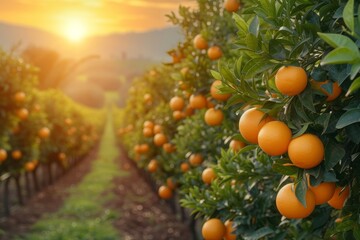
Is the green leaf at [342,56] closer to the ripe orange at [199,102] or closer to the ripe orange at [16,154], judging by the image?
the ripe orange at [199,102]

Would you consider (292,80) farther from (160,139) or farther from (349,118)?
(160,139)

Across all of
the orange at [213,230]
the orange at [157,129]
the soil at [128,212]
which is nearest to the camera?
the orange at [213,230]

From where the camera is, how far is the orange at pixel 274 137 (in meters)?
1.94

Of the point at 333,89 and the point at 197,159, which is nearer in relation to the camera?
the point at 333,89

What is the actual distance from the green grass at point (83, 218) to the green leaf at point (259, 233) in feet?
19.7

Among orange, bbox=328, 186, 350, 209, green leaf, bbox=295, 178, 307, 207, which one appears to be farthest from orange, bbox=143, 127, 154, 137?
green leaf, bbox=295, 178, 307, 207

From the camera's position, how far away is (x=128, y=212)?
1141 cm

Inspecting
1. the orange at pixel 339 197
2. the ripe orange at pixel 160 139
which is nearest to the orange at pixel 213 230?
the orange at pixel 339 197

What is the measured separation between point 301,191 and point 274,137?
0.98ft

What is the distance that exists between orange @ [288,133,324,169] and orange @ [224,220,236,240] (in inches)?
65.6

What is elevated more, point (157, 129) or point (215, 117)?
point (215, 117)

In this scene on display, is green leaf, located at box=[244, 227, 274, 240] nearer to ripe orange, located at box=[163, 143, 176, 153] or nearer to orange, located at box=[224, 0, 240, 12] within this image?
orange, located at box=[224, 0, 240, 12]

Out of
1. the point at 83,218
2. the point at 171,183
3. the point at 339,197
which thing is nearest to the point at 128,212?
Result: the point at 83,218

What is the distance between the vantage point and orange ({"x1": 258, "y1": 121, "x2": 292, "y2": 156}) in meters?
1.94
